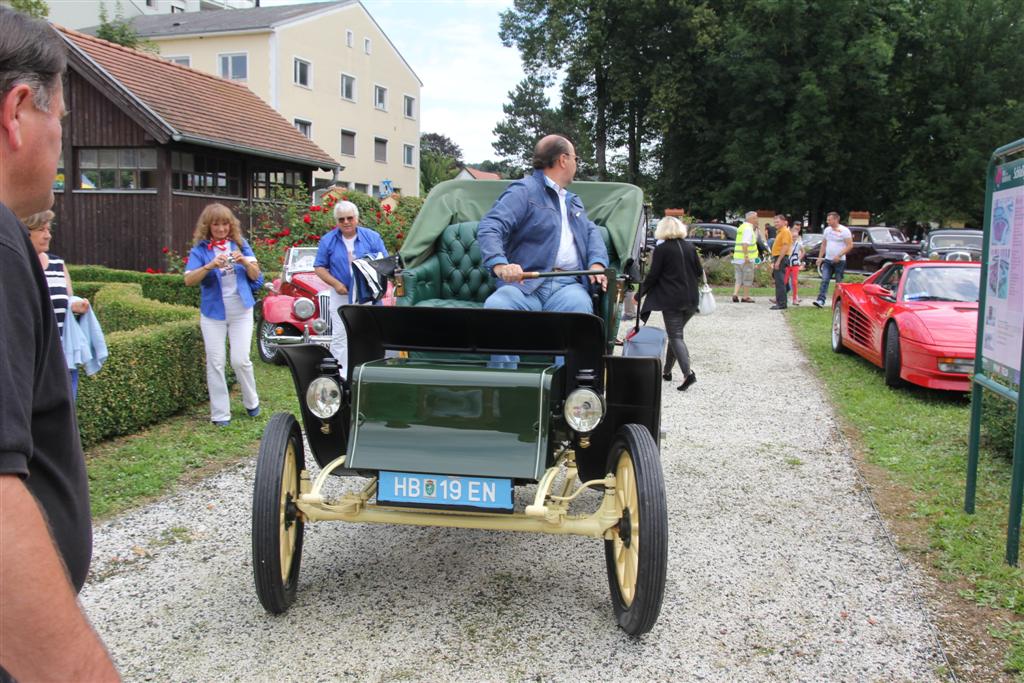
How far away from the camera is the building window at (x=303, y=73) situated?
1547 inches

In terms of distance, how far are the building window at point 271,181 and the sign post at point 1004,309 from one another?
19727 millimetres

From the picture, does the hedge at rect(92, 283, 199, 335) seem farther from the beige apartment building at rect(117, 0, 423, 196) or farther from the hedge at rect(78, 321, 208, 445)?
the beige apartment building at rect(117, 0, 423, 196)

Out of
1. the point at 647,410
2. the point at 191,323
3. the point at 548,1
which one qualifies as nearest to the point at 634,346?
the point at 647,410

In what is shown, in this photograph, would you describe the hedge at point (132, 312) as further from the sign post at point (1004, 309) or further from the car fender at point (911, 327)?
the car fender at point (911, 327)

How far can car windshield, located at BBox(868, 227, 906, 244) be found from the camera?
2722cm

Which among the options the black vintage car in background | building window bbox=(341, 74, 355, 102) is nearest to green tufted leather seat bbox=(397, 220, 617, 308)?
the black vintage car in background

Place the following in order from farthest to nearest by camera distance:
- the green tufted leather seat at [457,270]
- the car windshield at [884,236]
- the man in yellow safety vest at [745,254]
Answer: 1. the car windshield at [884,236]
2. the man in yellow safety vest at [745,254]
3. the green tufted leather seat at [457,270]

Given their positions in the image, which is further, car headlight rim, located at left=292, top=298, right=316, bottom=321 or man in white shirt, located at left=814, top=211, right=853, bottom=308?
A: man in white shirt, located at left=814, top=211, right=853, bottom=308

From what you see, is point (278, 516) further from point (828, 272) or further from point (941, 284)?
point (828, 272)

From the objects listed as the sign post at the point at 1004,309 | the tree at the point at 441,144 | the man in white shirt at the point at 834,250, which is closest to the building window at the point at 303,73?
the man in white shirt at the point at 834,250

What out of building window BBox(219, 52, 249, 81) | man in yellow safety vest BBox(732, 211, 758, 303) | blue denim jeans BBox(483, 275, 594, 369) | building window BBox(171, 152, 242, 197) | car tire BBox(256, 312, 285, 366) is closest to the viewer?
blue denim jeans BBox(483, 275, 594, 369)

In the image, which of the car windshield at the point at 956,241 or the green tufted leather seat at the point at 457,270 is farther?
the car windshield at the point at 956,241

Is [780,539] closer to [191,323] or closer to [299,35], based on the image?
[191,323]

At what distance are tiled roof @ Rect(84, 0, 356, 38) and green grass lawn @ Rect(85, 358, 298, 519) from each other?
3341 centimetres
